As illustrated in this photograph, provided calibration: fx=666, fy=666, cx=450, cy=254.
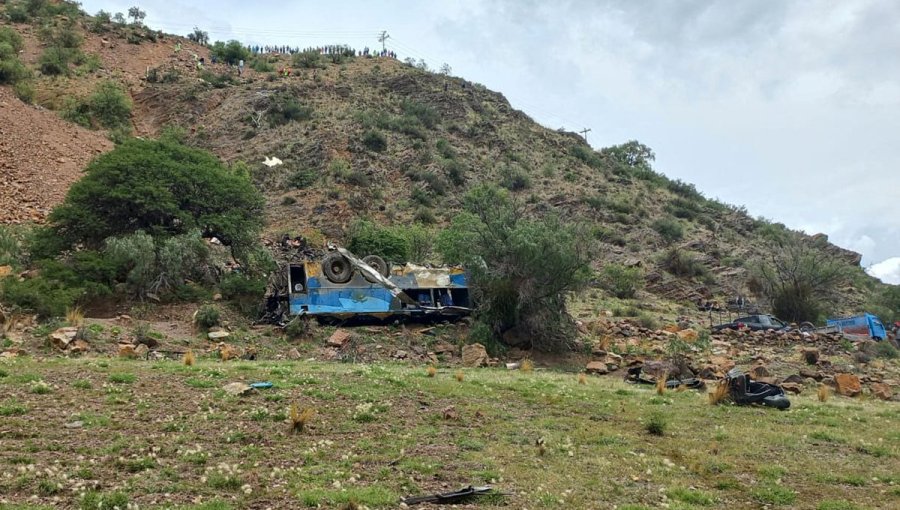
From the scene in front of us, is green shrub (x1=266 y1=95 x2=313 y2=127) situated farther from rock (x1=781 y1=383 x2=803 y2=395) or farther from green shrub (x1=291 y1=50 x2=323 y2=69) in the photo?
rock (x1=781 y1=383 x2=803 y2=395)

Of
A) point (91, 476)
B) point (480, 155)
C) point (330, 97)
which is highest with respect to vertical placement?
point (330, 97)

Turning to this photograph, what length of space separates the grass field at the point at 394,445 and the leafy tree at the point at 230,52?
76807mm

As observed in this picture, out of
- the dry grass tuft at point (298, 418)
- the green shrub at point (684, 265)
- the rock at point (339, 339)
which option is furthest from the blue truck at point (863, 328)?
the dry grass tuft at point (298, 418)

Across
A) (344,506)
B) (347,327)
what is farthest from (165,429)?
(347,327)

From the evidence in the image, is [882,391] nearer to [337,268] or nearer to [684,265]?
[337,268]

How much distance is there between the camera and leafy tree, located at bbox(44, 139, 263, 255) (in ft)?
96.5

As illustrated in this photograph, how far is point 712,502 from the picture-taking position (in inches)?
322

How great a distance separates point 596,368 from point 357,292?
10015mm

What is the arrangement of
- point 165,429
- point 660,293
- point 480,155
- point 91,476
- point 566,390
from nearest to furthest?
1. point 91,476
2. point 165,429
3. point 566,390
4. point 660,293
5. point 480,155

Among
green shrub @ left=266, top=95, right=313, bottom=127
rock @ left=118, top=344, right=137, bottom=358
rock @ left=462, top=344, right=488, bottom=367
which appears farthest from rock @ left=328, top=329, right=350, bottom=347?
green shrub @ left=266, top=95, right=313, bottom=127

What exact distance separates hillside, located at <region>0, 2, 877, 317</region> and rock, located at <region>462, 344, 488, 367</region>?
1423cm

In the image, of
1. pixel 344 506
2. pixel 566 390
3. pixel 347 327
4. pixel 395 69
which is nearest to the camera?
pixel 344 506

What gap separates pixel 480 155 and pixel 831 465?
198 feet

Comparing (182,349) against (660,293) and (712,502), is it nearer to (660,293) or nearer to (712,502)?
(712,502)
